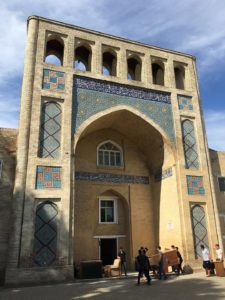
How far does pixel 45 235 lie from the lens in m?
9.20

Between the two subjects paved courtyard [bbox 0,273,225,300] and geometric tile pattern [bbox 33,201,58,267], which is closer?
paved courtyard [bbox 0,273,225,300]

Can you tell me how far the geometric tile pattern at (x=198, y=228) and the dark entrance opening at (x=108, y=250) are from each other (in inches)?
133

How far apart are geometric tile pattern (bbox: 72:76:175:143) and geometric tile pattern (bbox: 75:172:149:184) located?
7.85ft

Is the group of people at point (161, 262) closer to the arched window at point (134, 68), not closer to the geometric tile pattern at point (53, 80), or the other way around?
the geometric tile pattern at point (53, 80)

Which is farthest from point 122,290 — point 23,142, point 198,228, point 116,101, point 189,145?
point 116,101

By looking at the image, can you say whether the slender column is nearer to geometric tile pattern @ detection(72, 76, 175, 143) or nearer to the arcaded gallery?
the arcaded gallery

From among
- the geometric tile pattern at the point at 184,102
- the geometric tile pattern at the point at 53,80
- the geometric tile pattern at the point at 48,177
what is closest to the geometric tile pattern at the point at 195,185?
the geometric tile pattern at the point at 184,102

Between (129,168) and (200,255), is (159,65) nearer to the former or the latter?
(129,168)

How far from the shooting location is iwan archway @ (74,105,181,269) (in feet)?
39.0

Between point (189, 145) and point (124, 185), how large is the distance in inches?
130

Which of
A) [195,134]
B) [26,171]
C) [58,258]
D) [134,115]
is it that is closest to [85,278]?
[58,258]

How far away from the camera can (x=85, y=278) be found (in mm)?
9344

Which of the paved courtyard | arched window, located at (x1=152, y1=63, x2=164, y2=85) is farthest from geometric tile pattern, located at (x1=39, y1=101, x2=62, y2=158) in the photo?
arched window, located at (x1=152, y1=63, x2=164, y2=85)

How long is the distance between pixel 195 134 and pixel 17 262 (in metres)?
8.74
